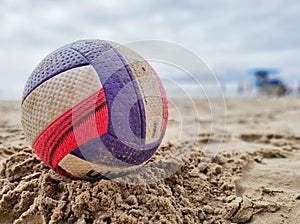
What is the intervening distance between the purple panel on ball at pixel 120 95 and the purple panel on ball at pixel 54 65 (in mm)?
51

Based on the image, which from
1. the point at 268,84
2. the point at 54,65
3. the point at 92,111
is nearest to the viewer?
the point at 92,111

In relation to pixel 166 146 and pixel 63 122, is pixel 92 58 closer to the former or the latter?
pixel 63 122

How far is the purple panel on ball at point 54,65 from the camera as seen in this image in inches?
71.7

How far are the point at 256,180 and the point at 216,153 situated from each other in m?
0.56

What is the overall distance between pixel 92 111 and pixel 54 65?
0.36m

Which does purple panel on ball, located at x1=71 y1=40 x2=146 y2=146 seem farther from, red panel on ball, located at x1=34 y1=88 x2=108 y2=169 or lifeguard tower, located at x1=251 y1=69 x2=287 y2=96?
lifeguard tower, located at x1=251 y1=69 x2=287 y2=96

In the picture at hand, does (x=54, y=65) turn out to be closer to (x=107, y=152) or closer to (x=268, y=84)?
(x=107, y=152)

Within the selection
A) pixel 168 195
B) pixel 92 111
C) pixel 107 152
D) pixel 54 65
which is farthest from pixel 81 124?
pixel 168 195

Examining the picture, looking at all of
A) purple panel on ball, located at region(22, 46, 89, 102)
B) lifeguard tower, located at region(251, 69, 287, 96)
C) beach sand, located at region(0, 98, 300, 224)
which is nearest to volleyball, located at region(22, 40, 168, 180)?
purple panel on ball, located at region(22, 46, 89, 102)

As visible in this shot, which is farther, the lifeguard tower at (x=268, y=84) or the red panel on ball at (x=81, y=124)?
the lifeguard tower at (x=268, y=84)

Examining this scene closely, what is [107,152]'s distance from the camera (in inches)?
70.0

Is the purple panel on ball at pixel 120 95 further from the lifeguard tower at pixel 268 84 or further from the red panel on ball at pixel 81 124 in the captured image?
the lifeguard tower at pixel 268 84

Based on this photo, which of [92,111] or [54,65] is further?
[54,65]

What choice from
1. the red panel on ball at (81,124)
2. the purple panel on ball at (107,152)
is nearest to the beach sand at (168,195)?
the purple panel on ball at (107,152)
